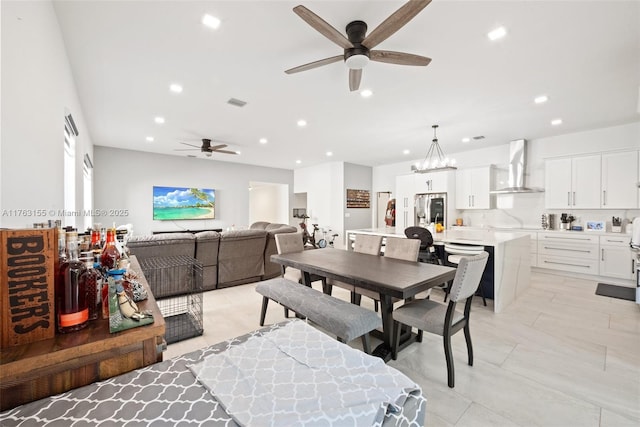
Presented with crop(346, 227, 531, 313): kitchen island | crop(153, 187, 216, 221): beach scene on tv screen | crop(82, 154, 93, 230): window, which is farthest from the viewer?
crop(153, 187, 216, 221): beach scene on tv screen

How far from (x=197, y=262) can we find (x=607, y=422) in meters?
4.01

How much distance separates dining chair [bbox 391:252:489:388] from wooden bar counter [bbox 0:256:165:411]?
1.77m

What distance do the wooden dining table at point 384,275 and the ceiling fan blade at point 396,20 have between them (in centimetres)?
176

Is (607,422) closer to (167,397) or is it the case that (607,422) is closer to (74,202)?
(167,397)

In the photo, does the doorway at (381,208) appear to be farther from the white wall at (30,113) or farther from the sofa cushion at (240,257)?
the white wall at (30,113)

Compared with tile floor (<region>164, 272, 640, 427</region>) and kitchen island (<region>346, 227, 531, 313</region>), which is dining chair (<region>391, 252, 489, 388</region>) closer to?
tile floor (<region>164, 272, 640, 427</region>)

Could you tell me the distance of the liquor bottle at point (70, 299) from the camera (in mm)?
804

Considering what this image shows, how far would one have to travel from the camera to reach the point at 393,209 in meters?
7.97

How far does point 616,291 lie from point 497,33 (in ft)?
14.4

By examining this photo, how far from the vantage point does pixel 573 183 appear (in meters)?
4.95

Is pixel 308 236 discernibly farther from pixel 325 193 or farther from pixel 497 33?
pixel 497 33

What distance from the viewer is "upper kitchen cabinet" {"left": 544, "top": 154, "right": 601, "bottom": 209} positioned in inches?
186

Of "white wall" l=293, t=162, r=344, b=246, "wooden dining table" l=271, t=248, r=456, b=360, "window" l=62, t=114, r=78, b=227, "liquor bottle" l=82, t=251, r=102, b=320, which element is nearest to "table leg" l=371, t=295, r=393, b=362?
"wooden dining table" l=271, t=248, r=456, b=360

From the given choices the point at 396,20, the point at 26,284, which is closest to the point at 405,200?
the point at 396,20
